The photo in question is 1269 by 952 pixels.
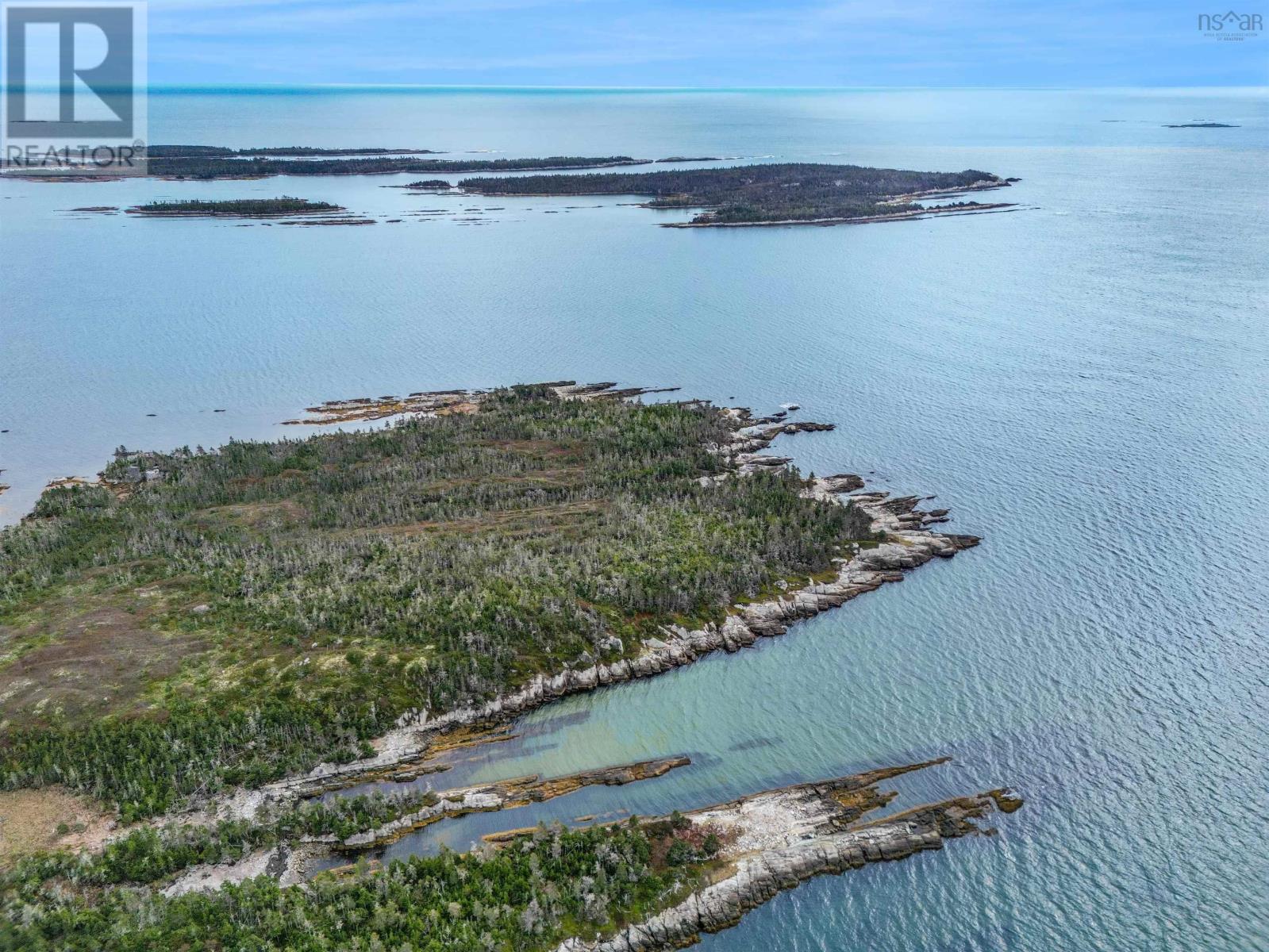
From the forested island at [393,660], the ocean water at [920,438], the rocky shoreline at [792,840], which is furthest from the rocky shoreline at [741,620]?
the rocky shoreline at [792,840]

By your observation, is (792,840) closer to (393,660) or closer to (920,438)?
(393,660)

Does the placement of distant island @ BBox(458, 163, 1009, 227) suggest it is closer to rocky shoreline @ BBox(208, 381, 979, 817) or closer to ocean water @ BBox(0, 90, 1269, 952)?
ocean water @ BBox(0, 90, 1269, 952)

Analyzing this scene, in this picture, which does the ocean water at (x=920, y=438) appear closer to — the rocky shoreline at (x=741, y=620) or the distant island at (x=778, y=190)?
the rocky shoreline at (x=741, y=620)

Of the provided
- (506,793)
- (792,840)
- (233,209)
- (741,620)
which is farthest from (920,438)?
(233,209)

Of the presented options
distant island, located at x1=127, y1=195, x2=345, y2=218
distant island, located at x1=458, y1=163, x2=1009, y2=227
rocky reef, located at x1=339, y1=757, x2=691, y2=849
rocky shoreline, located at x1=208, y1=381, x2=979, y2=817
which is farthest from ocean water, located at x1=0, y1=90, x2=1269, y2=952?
distant island, located at x1=127, y1=195, x2=345, y2=218

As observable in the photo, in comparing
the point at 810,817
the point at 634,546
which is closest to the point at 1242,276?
the point at 634,546

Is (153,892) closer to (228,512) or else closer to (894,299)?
(228,512)
